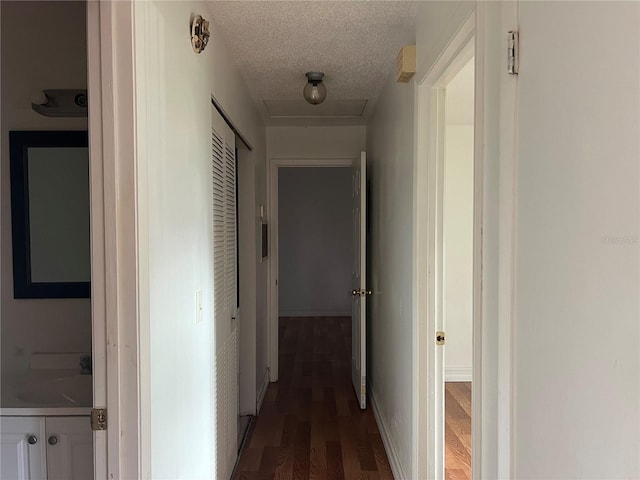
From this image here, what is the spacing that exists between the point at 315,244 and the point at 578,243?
591cm

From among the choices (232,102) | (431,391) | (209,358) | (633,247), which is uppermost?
(232,102)

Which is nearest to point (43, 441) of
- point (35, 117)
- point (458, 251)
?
point (35, 117)

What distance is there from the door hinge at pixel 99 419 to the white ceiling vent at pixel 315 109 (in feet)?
8.16

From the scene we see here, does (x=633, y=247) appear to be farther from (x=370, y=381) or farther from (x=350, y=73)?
(x=370, y=381)

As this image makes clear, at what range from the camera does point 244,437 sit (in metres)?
2.73

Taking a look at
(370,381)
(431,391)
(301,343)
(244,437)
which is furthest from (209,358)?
(301,343)

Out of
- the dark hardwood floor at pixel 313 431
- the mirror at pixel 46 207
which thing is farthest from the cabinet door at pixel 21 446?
the dark hardwood floor at pixel 313 431

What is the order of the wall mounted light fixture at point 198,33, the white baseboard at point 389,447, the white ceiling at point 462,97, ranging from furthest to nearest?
the white ceiling at point 462,97 → the white baseboard at point 389,447 → the wall mounted light fixture at point 198,33

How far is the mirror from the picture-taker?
163 cm

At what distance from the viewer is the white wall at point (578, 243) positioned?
59cm

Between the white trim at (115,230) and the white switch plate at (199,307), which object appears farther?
the white switch plate at (199,307)

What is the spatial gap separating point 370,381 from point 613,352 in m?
3.15

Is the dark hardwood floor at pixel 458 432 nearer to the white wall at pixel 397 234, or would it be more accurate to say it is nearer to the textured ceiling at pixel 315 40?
the white wall at pixel 397 234

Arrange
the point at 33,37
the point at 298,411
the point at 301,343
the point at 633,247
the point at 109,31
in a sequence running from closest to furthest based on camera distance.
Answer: the point at 633,247, the point at 109,31, the point at 33,37, the point at 298,411, the point at 301,343
